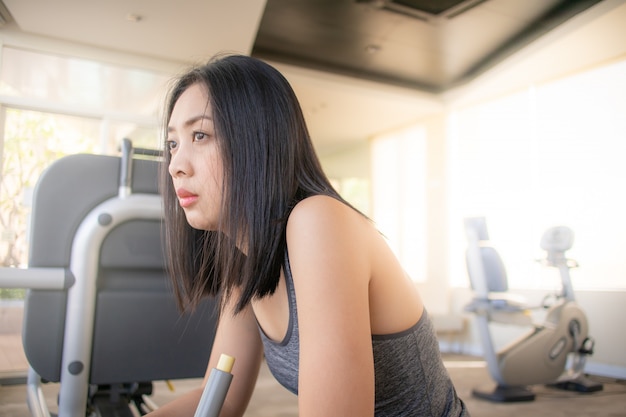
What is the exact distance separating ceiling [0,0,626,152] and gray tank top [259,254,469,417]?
132 inches

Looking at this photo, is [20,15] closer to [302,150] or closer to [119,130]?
[119,130]

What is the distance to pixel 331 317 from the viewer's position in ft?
1.90

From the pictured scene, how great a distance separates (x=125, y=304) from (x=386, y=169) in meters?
6.10

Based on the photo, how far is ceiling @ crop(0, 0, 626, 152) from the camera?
12.5 ft

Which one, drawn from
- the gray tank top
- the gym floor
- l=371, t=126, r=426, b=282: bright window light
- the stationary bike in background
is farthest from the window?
the gray tank top

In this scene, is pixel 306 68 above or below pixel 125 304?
above

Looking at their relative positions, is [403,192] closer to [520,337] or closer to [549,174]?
[549,174]

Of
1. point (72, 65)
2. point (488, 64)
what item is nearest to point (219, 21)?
point (72, 65)

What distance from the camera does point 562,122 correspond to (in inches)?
183

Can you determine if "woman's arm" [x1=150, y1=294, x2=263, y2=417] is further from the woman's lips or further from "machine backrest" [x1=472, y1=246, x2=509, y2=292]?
"machine backrest" [x1=472, y1=246, x2=509, y2=292]

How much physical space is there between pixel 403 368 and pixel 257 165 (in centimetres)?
35

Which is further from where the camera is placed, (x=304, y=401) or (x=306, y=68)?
(x=306, y=68)

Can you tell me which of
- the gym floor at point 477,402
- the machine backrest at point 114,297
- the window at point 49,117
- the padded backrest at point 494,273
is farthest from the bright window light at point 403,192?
the machine backrest at point 114,297

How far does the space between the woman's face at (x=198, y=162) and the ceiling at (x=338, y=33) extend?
3.17m
